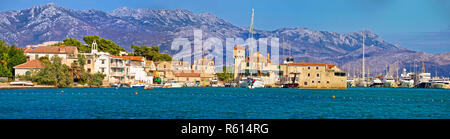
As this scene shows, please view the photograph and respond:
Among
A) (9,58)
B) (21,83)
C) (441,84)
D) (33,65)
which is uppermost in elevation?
(9,58)

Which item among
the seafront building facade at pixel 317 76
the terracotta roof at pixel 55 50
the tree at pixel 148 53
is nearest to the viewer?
the terracotta roof at pixel 55 50

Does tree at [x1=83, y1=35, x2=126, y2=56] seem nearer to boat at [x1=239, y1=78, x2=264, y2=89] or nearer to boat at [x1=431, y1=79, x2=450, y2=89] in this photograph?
boat at [x1=239, y1=78, x2=264, y2=89]

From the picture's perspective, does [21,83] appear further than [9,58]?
No

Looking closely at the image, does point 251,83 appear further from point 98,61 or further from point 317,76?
point 98,61

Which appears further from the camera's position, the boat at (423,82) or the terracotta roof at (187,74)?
the boat at (423,82)

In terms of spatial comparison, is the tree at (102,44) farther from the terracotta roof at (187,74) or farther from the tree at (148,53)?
the terracotta roof at (187,74)

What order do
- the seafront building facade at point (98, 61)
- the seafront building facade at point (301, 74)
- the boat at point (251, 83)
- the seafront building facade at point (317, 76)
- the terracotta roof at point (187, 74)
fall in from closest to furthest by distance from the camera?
the seafront building facade at point (98, 61), the seafront building facade at point (317, 76), the seafront building facade at point (301, 74), the boat at point (251, 83), the terracotta roof at point (187, 74)

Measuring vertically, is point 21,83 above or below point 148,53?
below

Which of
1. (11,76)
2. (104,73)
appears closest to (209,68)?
(104,73)


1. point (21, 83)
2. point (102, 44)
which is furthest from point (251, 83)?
point (21, 83)

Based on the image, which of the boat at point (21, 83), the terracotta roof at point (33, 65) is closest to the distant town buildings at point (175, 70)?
the terracotta roof at point (33, 65)

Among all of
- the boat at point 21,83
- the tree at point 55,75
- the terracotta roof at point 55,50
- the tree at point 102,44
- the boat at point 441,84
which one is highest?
the tree at point 102,44

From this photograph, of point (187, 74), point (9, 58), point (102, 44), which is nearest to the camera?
point (9, 58)
